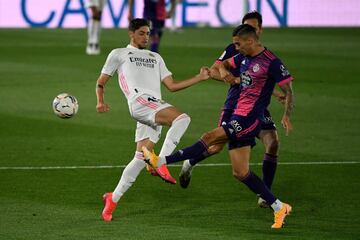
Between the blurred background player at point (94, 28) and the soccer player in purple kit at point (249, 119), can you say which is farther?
the blurred background player at point (94, 28)

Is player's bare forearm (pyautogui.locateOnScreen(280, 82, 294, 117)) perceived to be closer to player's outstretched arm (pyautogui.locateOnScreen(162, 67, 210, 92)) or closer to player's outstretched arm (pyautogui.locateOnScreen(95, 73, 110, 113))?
player's outstretched arm (pyautogui.locateOnScreen(162, 67, 210, 92))

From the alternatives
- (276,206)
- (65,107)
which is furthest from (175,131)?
(65,107)

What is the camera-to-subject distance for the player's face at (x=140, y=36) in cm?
987

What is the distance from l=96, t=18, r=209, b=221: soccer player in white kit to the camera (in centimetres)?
962

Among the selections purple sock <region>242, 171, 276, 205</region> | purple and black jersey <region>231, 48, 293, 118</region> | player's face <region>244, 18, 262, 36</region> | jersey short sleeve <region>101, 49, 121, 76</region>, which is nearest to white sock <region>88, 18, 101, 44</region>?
player's face <region>244, 18, 262, 36</region>

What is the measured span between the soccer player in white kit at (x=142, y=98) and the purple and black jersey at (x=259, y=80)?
0.43m

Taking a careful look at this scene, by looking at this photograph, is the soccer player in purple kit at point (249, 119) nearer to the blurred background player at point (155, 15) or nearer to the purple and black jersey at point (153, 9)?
the blurred background player at point (155, 15)

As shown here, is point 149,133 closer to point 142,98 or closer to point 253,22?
point 142,98

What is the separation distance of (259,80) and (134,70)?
1340 millimetres

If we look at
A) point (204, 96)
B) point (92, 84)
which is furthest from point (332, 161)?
point (92, 84)

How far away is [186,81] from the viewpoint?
9672 mm

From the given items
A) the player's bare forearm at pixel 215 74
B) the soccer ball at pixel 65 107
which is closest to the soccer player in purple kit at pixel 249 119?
the player's bare forearm at pixel 215 74

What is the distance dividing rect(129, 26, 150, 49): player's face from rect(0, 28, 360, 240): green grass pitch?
1.61 m

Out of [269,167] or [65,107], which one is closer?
[269,167]
